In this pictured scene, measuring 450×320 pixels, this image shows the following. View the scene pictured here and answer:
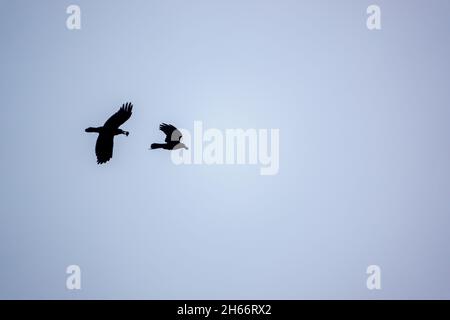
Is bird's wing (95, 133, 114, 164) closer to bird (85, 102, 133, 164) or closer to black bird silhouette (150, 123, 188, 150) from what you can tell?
bird (85, 102, 133, 164)

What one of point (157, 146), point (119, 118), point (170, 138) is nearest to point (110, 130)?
point (119, 118)

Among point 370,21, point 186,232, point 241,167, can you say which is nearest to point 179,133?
point 241,167

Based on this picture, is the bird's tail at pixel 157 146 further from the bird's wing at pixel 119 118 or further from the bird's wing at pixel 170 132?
the bird's wing at pixel 119 118

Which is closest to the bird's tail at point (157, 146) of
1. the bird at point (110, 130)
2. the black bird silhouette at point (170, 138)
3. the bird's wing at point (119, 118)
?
the black bird silhouette at point (170, 138)

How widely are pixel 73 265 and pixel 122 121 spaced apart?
1.79 m

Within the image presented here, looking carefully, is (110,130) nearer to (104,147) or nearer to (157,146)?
(104,147)

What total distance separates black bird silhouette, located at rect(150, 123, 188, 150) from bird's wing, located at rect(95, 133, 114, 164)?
42 centimetres

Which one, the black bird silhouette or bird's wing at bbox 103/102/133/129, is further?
the black bird silhouette

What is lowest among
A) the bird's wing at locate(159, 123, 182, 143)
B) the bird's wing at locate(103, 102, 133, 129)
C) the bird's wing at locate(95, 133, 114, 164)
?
the bird's wing at locate(95, 133, 114, 164)

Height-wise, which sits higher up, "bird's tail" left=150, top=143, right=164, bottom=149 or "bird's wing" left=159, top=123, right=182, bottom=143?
"bird's wing" left=159, top=123, right=182, bottom=143

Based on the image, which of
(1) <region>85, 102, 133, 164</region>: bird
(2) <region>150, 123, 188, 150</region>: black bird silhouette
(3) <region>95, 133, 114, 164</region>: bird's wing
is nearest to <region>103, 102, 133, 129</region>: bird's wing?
(1) <region>85, 102, 133, 164</region>: bird

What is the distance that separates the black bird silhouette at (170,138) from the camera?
392cm

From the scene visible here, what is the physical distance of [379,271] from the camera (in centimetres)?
438

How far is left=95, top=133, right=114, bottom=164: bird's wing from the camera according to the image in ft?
12.5
